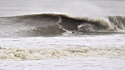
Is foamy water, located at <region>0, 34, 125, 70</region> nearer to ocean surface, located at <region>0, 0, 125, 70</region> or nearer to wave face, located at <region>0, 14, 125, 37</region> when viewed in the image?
ocean surface, located at <region>0, 0, 125, 70</region>

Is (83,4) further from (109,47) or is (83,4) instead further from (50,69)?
(50,69)

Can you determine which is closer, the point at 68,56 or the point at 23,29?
the point at 68,56

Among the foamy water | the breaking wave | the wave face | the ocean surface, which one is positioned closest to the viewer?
the foamy water

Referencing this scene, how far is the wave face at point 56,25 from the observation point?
1568 centimetres

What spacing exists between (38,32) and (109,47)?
247 inches

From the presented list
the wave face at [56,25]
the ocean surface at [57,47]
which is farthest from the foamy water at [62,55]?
the wave face at [56,25]

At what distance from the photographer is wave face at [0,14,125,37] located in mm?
15677

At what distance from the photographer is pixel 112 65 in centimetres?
809

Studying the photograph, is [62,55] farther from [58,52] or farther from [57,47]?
[57,47]

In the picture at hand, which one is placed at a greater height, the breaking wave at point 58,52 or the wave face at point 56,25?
A: the wave face at point 56,25

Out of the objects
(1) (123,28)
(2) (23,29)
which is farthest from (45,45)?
(1) (123,28)

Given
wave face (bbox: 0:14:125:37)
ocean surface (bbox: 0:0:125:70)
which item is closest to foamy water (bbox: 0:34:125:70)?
ocean surface (bbox: 0:0:125:70)

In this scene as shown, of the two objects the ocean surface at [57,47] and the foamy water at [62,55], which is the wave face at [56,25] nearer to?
the ocean surface at [57,47]

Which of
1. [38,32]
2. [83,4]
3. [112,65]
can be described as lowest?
[112,65]
